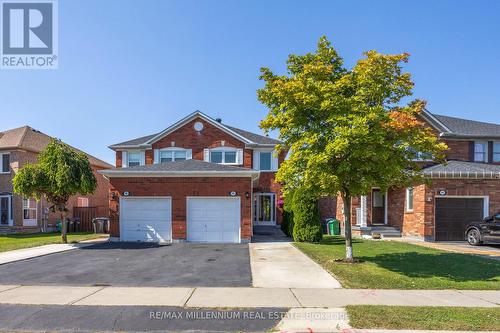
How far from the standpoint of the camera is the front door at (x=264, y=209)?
2667cm

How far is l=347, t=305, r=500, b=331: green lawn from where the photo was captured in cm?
589

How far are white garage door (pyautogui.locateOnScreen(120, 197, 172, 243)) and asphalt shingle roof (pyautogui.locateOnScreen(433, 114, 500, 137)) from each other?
18.0m

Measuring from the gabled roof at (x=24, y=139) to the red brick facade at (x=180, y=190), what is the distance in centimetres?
1199

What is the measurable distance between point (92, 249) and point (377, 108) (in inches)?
491

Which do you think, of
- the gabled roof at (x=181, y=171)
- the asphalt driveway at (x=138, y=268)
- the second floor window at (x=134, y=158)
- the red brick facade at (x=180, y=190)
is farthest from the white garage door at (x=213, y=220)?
the second floor window at (x=134, y=158)

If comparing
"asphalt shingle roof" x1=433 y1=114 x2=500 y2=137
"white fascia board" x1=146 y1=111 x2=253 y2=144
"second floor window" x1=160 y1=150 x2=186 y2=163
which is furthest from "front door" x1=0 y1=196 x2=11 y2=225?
"asphalt shingle roof" x1=433 y1=114 x2=500 y2=137

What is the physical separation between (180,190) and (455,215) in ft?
46.9

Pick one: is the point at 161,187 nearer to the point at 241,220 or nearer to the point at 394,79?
the point at 241,220

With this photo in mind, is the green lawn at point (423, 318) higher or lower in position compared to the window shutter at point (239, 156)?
lower

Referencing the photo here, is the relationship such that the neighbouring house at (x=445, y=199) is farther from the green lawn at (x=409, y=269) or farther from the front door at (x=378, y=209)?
the green lawn at (x=409, y=269)

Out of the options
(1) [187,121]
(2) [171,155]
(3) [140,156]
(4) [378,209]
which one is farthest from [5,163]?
(4) [378,209]

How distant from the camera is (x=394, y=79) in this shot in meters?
11.0

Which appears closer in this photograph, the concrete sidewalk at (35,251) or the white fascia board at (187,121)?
the concrete sidewalk at (35,251)

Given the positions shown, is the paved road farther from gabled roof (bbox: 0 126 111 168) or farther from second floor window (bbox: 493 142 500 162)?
second floor window (bbox: 493 142 500 162)
